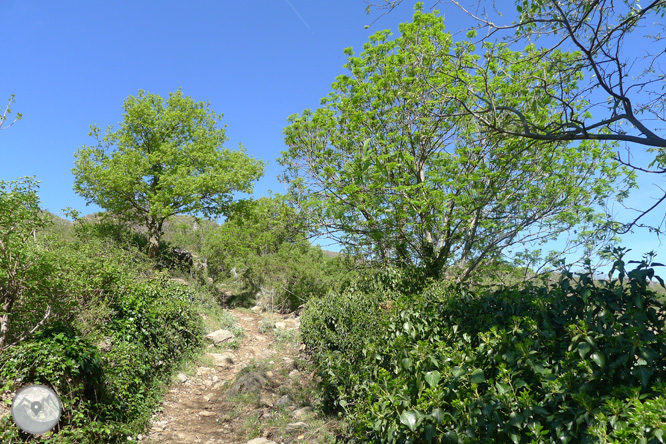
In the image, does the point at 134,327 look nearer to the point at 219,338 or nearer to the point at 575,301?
the point at 219,338

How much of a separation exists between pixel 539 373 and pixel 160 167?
67.8ft

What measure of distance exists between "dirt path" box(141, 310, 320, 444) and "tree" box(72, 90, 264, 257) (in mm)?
10453

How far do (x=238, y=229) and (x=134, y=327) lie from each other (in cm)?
1198

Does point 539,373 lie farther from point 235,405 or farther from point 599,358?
point 235,405

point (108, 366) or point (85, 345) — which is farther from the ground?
point (85, 345)

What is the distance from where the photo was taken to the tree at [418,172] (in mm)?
8211

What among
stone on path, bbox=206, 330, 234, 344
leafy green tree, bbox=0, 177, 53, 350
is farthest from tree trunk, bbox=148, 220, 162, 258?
leafy green tree, bbox=0, 177, 53, 350

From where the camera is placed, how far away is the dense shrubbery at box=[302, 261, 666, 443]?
2521 millimetres

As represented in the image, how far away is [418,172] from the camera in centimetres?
903

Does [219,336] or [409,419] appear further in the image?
[219,336]

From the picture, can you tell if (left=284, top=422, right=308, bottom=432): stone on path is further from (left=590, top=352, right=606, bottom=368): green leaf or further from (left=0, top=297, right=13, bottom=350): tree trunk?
(left=590, top=352, right=606, bottom=368): green leaf

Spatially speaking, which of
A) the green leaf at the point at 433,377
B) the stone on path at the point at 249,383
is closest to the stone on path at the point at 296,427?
the stone on path at the point at 249,383

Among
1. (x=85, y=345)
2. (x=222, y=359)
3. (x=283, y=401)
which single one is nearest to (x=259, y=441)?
(x=283, y=401)

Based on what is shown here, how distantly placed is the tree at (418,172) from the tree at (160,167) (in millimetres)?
10702
